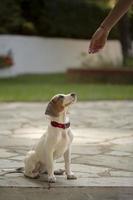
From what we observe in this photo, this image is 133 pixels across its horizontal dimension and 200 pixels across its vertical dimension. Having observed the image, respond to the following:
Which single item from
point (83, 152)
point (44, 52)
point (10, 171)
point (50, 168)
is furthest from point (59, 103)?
point (44, 52)

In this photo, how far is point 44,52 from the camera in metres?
29.2

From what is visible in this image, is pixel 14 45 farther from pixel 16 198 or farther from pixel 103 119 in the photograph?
pixel 16 198

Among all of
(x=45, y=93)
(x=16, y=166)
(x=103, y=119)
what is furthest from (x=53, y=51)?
(x=16, y=166)

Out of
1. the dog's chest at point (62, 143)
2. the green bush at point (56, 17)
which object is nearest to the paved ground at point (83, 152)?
the dog's chest at point (62, 143)

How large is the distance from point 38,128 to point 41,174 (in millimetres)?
3977

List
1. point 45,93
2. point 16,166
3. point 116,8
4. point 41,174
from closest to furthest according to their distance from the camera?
1. point 116,8
2. point 41,174
3. point 16,166
4. point 45,93

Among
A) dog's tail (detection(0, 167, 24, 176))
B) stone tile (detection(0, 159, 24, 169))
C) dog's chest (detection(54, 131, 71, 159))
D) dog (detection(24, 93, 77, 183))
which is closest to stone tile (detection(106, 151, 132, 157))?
stone tile (detection(0, 159, 24, 169))

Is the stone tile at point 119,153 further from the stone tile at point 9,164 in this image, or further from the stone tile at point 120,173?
the stone tile at point 9,164

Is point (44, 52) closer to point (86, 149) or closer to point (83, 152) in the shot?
point (86, 149)

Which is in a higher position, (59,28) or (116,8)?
(116,8)

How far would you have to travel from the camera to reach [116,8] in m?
4.79

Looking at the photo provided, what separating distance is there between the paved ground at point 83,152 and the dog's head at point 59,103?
612mm

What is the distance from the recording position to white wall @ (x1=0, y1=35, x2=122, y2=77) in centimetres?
2766

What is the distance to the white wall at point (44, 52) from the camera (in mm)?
27656
